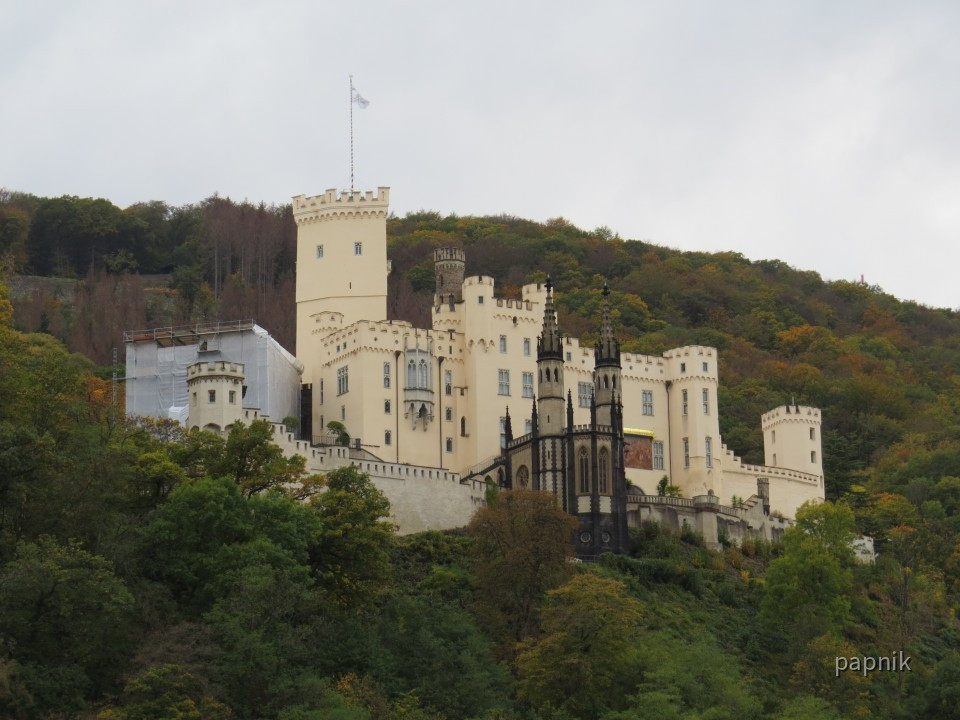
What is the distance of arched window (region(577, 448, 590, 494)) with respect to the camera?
3036 inches

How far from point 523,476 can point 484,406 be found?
21.6ft

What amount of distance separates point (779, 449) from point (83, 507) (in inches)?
1635

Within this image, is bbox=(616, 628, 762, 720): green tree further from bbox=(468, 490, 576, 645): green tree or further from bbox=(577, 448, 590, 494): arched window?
bbox=(577, 448, 590, 494): arched window

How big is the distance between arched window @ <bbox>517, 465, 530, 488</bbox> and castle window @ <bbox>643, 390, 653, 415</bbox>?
10.9 m

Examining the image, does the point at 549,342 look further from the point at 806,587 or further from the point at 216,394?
the point at 806,587

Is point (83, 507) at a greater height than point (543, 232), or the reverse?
point (543, 232)

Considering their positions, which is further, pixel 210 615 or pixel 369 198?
pixel 369 198

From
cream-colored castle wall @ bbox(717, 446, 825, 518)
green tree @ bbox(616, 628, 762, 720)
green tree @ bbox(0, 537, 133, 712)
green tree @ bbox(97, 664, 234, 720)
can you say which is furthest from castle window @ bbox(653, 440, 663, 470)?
green tree @ bbox(97, 664, 234, 720)

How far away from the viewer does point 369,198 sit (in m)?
90.2

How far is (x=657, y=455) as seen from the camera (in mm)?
88125

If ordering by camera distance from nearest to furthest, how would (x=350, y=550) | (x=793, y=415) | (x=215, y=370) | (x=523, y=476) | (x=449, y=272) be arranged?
1. (x=350, y=550)
2. (x=215, y=370)
3. (x=523, y=476)
4. (x=449, y=272)
5. (x=793, y=415)

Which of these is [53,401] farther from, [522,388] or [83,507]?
[522,388]

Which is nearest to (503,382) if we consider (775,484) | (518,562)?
(775,484)

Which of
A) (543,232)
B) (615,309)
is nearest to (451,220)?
(543,232)
